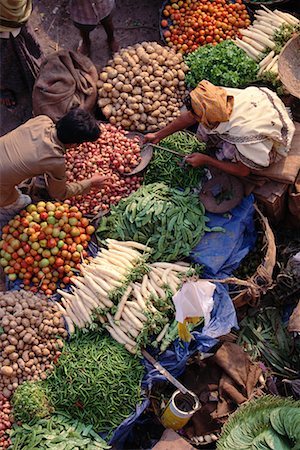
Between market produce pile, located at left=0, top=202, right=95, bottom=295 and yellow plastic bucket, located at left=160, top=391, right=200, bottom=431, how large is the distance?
1147 millimetres

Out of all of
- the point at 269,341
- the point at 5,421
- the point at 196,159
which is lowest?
the point at 269,341

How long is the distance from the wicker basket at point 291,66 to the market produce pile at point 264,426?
2.39 metres

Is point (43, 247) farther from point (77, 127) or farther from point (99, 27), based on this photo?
point (99, 27)

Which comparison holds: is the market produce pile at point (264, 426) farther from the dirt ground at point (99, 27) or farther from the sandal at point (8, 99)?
the dirt ground at point (99, 27)

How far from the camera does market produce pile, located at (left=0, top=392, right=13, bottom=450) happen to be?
3.78 m

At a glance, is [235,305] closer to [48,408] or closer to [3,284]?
[48,408]

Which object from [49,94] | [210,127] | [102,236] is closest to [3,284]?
[102,236]

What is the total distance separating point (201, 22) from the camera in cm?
537

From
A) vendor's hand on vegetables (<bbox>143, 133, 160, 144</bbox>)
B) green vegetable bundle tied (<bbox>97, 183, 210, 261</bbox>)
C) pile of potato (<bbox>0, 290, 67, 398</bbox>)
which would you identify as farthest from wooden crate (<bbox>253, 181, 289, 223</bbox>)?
pile of potato (<bbox>0, 290, 67, 398</bbox>)

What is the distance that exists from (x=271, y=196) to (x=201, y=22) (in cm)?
203

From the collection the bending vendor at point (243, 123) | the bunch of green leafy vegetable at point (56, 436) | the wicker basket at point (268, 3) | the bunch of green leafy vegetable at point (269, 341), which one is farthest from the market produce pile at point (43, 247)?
the wicker basket at point (268, 3)

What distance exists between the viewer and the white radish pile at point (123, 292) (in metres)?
3.93

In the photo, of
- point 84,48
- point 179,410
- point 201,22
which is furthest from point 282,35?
point 179,410

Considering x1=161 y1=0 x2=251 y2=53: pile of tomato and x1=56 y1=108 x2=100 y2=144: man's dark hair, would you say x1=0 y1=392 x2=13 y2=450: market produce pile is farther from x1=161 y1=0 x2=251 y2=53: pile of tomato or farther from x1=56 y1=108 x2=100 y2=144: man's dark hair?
x1=161 y1=0 x2=251 y2=53: pile of tomato
